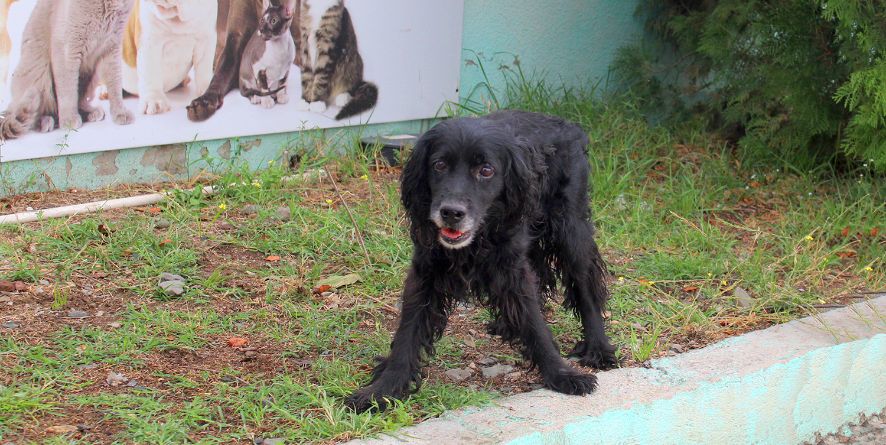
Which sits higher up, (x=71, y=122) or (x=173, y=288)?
(x=71, y=122)

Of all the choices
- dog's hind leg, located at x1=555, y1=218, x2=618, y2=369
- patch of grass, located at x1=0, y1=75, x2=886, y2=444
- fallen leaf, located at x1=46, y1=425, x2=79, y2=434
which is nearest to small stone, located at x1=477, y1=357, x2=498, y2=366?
patch of grass, located at x1=0, y1=75, x2=886, y2=444

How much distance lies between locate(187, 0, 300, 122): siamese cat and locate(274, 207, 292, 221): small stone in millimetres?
872

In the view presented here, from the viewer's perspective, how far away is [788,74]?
22.0 ft

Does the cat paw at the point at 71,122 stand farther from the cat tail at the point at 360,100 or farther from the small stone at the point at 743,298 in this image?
the small stone at the point at 743,298

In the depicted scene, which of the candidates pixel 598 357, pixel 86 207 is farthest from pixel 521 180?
pixel 86 207

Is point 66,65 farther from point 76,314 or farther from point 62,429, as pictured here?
point 62,429

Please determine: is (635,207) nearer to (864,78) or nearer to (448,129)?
(864,78)

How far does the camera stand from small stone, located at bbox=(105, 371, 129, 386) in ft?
12.1

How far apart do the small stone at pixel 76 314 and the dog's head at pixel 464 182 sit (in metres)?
1.55

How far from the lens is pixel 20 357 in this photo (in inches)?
149

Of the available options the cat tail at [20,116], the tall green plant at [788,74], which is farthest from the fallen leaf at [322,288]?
the tall green plant at [788,74]

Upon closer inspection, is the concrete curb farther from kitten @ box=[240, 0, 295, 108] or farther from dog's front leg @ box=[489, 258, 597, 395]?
kitten @ box=[240, 0, 295, 108]

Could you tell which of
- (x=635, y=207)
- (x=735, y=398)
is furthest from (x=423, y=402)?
(x=635, y=207)

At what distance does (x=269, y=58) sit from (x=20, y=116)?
1.58 meters
